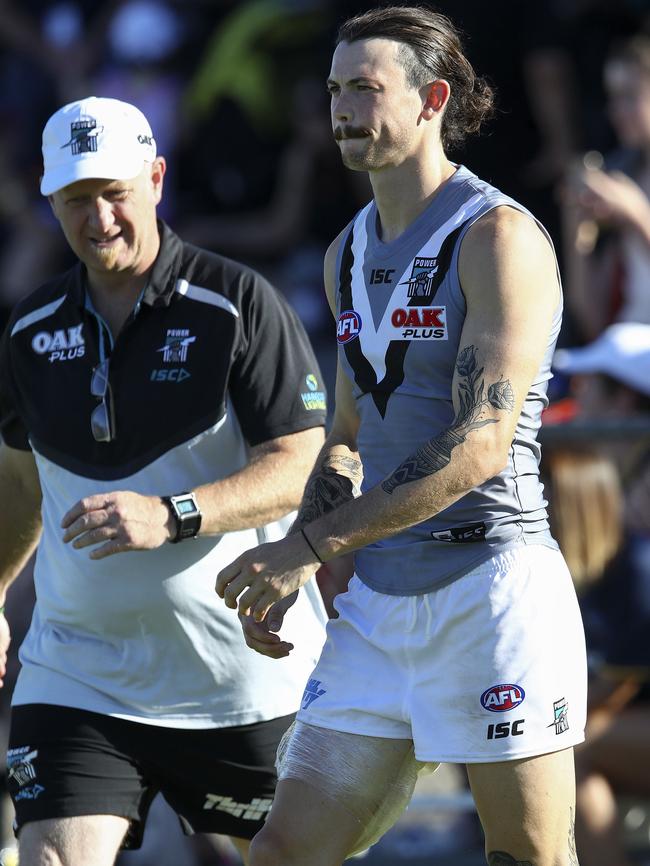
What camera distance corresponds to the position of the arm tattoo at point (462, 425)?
3092mm

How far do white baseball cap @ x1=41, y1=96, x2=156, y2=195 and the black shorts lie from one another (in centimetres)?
141

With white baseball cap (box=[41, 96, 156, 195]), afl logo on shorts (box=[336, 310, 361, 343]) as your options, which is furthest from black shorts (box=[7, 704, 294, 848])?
white baseball cap (box=[41, 96, 156, 195])

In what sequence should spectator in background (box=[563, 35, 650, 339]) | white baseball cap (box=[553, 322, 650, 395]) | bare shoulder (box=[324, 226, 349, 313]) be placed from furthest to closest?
spectator in background (box=[563, 35, 650, 339]) → white baseball cap (box=[553, 322, 650, 395]) → bare shoulder (box=[324, 226, 349, 313])

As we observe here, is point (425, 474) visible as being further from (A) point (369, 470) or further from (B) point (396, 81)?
(B) point (396, 81)

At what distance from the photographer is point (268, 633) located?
10.7 ft

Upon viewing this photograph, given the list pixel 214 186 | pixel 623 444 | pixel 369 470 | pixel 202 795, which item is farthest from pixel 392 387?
pixel 214 186

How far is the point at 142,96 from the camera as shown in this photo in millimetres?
8453

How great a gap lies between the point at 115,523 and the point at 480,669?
899mm

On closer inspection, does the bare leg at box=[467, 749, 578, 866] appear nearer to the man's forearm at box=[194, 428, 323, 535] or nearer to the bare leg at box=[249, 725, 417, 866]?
the bare leg at box=[249, 725, 417, 866]

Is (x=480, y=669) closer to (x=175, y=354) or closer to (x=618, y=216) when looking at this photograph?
(x=175, y=354)

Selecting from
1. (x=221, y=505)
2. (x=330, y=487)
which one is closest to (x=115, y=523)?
(x=221, y=505)

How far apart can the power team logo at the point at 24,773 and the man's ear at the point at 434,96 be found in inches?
75.0

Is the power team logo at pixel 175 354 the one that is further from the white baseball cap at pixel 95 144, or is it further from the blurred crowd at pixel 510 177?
the blurred crowd at pixel 510 177

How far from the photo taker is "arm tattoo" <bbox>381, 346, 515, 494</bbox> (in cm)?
309
